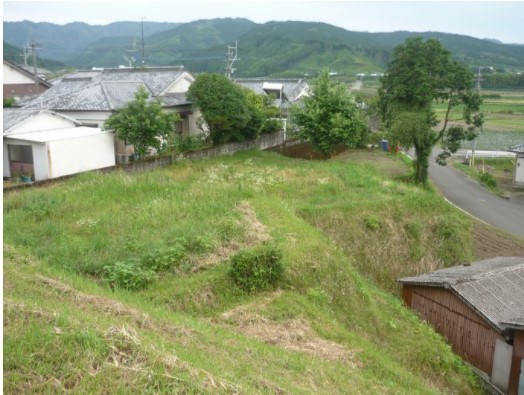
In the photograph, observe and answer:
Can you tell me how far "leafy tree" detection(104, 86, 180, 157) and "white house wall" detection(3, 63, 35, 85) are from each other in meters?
24.1

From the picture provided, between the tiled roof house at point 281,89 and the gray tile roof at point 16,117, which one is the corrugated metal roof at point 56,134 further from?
the tiled roof house at point 281,89

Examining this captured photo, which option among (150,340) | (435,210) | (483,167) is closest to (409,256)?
(435,210)

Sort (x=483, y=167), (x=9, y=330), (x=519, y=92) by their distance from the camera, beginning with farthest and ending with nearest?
(x=519, y=92)
(x=483, y=167)
(x=9, y=330)

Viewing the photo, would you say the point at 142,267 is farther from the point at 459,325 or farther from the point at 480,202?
the point at 480,202

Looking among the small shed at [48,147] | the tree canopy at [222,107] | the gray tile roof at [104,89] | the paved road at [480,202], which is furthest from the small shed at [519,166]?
the small shed at [48,147]

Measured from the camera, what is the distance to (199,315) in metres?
9.69

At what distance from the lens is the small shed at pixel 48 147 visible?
19.8 m

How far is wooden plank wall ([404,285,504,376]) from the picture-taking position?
12746mm

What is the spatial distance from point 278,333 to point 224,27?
558 feet

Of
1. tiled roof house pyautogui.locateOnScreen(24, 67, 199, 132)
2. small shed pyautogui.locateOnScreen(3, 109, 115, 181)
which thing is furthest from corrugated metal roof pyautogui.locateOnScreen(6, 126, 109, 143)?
tiled roof house pyautogui.locateOnScreen(24, 67, 199, 132)

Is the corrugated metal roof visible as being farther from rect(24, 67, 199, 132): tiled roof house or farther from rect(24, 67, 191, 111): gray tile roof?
rect(24, 67, 191, 111): gray tile roof

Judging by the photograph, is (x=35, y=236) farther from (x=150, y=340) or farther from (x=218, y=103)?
(x=218, y=103)

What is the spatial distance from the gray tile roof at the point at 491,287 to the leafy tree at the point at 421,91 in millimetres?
11385

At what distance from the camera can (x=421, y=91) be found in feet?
82.3
